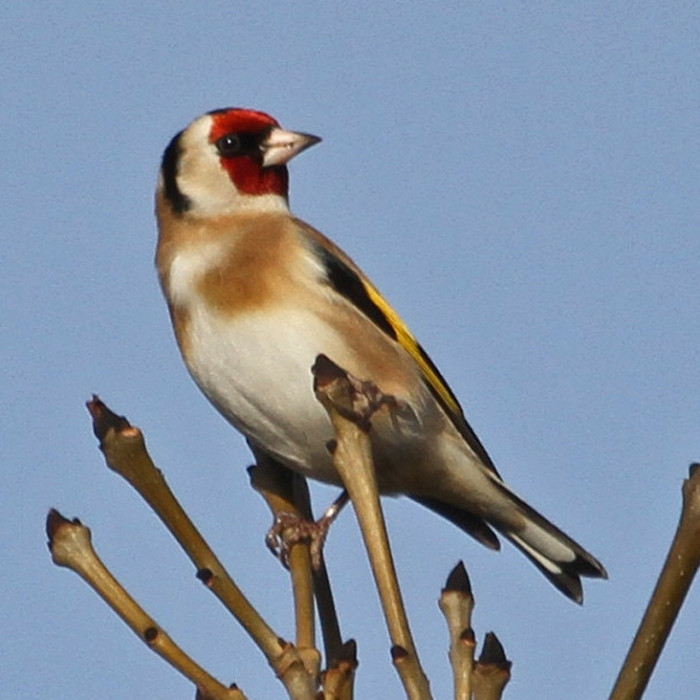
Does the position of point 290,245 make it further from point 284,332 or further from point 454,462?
point 454,462

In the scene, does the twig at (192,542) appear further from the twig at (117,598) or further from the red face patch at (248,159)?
the red face patch at (248,159)

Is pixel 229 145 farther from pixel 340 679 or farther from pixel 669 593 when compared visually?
pixel 669 593

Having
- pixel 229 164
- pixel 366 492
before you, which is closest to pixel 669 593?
pixel 366 492

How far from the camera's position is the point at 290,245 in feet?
13.4

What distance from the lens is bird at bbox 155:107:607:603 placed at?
149 inches

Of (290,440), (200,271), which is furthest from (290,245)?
(290,440)

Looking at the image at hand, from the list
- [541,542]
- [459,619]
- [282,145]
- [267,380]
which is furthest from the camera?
[282,145]

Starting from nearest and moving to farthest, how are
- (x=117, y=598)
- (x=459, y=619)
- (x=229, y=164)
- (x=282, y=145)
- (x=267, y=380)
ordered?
(x=117, y=598) < (x=459, y=619) < (x=267, y=380) < (x=282, y=145) < (x=229, y=164)

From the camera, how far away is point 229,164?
467 centimetres

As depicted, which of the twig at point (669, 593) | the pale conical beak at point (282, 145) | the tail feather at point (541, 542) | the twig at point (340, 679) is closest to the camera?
the twig at point (669, 593)

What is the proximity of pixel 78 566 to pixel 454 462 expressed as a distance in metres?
2.56

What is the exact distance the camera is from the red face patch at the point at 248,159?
455cm

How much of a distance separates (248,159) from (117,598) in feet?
10.4

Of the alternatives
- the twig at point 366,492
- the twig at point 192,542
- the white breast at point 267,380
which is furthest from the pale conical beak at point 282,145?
the twig at point 192,542
